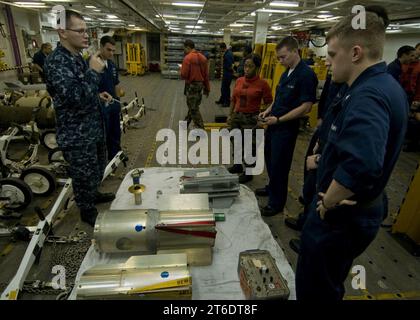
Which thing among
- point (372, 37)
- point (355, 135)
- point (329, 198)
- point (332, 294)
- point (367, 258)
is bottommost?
point (367, 258)

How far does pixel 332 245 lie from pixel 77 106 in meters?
2.00

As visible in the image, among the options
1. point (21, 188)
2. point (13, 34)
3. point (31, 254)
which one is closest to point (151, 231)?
point (31, 254)

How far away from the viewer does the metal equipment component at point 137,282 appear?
127 cm

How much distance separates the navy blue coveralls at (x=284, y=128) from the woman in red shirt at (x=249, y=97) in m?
0.57

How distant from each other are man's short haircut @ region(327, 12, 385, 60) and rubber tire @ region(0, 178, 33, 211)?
9.36 ft

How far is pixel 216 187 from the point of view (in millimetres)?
2412

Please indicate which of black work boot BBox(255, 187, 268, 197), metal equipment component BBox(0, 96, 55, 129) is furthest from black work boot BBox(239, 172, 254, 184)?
metal equipment component BBox(0, 96, 55, 129)

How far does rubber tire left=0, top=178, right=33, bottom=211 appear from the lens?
7.89ft

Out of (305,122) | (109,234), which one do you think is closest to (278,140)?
(109,234)

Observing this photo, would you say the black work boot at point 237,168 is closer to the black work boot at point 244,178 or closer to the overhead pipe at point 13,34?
the black work boot at point 244,178

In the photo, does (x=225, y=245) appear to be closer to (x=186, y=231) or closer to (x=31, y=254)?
(x=186, y=231)

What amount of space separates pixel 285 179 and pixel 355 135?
1.62 meters

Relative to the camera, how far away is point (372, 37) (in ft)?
3.26
